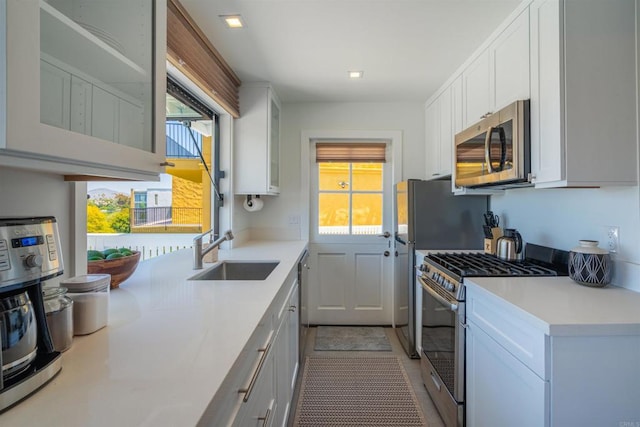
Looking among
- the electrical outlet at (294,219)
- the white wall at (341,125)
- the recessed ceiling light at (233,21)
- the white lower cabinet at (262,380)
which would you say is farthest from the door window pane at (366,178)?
the recessed ceiling light at (233,21)

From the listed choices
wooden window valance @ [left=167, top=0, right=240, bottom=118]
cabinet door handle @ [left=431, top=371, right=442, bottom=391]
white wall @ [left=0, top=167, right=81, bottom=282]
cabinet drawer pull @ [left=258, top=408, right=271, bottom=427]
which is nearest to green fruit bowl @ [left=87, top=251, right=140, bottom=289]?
white wall @ [left=0, top=167, right=81, bottom=282]

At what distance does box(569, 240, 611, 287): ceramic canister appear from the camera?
1.42 metres

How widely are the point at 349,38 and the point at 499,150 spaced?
115 centimetres

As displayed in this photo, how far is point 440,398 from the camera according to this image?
187 centimetres

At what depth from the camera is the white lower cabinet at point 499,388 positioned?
1.13 metres

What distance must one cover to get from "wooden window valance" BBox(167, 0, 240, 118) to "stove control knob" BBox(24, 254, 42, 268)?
4.08ft

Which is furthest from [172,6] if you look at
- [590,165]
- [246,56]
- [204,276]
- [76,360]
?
[590,165]

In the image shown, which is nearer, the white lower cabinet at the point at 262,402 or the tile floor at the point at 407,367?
the white lower cabinet at the point at 262,402

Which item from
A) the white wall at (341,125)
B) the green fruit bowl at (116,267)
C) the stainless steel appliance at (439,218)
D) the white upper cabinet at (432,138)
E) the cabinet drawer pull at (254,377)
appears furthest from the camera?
the white wall at (341,125)

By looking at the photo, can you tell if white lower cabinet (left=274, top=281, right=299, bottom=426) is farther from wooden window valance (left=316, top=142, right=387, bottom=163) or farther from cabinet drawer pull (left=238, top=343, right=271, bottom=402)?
wooden window valance (left=316, top=142, right=387, bottom=163)

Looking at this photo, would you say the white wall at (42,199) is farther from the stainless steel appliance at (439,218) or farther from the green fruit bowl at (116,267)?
the stainless steel appliance at (439,218)

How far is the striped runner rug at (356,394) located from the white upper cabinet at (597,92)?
165 cm

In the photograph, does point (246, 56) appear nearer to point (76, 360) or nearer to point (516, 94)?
point (516, 94)

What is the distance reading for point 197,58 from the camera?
187cm
